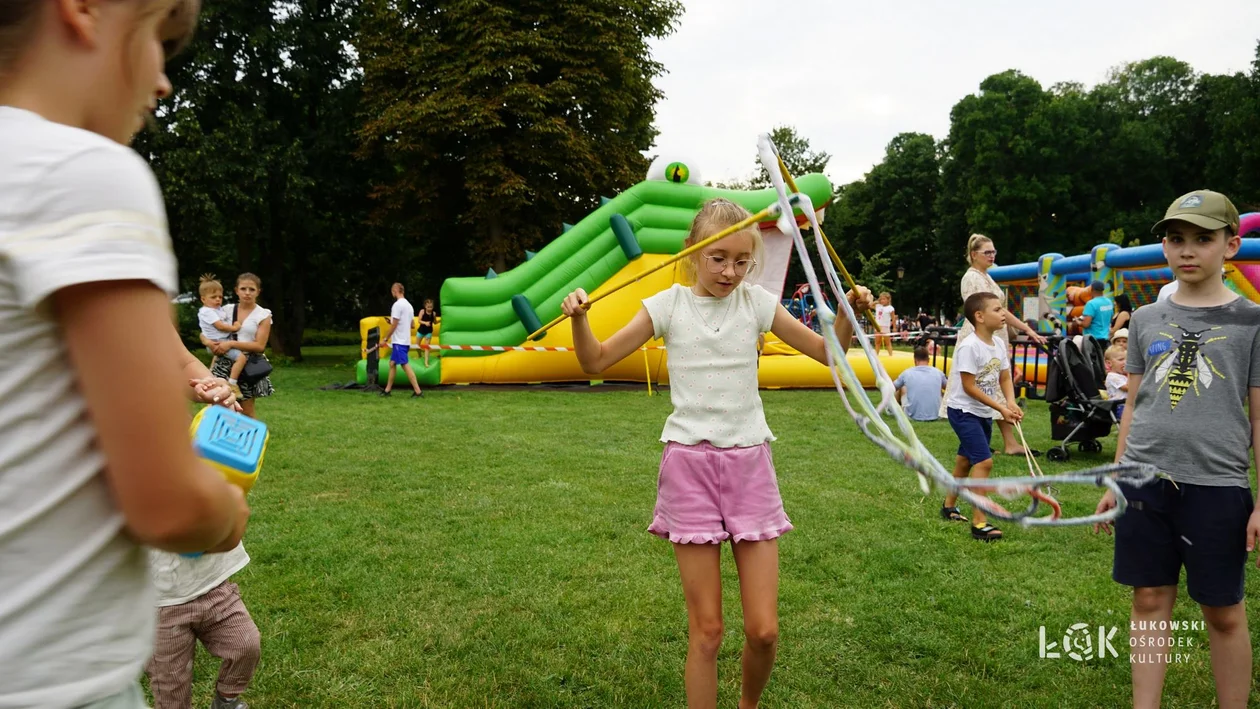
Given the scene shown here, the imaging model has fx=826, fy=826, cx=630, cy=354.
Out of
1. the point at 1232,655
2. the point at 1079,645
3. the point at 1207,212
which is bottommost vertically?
the point at 1079,645

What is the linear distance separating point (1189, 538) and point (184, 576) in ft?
11.0

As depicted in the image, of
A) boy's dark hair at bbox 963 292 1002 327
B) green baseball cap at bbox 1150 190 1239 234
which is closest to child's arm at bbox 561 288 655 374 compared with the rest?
green baseball cap at bbox 1150 190 1239 234

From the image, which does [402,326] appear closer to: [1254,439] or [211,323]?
[211,323]

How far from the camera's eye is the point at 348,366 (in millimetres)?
20828

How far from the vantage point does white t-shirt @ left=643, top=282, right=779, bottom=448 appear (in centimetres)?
285

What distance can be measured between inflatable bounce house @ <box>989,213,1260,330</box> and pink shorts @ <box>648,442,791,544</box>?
12.2 m

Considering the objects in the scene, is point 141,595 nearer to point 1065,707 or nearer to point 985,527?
point 1065,707

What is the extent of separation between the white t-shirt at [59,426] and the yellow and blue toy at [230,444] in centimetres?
60

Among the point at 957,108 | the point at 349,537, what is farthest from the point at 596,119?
the point at 957,108

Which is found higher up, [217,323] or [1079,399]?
[217,323]

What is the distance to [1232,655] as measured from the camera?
2863mm

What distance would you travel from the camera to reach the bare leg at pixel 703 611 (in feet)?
9.14

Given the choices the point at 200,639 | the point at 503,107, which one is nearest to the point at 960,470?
the point at 200,639

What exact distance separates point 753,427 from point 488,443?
20.5 ft
